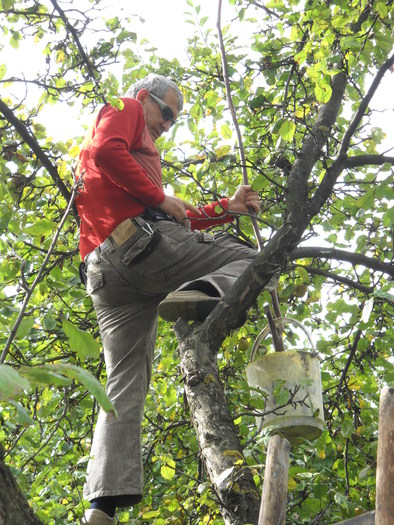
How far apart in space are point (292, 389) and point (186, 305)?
0.62 metres

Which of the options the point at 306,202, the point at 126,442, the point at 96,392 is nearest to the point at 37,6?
the point at 306,202

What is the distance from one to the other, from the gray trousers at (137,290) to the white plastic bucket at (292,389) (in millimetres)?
408

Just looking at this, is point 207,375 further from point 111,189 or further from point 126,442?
point 111,189

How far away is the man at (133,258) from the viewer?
3.35m

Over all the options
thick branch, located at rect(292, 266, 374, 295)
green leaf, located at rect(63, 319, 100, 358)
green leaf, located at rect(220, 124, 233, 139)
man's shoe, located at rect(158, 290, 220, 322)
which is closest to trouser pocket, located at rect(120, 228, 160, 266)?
man's shoe, located at rect(158, 290, 220, 322)

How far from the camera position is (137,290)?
11.6 ft

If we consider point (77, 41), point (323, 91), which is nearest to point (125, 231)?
point (77, 41)

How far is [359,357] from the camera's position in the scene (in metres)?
5.58

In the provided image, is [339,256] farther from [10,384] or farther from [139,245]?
[10,384]

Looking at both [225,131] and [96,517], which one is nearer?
[96,517]

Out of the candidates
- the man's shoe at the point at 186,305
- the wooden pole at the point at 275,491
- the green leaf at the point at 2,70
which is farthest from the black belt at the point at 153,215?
the wooden pole at the point at 275,491

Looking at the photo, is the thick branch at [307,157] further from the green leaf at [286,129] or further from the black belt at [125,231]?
the black belt at [125,231]

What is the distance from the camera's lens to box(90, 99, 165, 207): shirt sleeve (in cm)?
335

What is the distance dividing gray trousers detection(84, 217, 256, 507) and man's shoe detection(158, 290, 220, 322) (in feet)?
0.18
